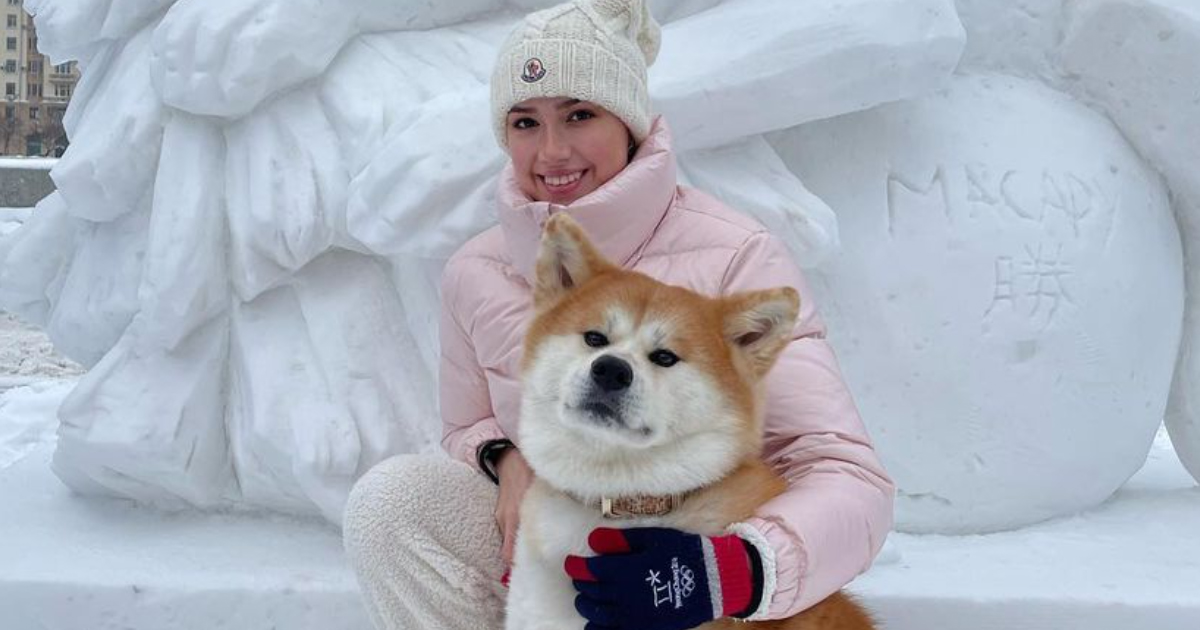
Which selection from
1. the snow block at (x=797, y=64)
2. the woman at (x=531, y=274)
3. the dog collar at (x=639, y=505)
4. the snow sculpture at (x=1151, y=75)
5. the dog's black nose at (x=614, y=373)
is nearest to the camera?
the dog's black nose at (x=614, y=373)

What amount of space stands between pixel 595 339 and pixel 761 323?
0.53 ft

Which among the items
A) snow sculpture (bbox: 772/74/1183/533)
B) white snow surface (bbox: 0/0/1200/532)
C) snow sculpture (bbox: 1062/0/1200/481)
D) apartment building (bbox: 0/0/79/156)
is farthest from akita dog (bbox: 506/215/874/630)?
apartment building (bbox: 0/0/79/156)

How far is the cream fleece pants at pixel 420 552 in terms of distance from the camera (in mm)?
1485

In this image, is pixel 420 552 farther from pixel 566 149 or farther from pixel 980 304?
pixel 980 304

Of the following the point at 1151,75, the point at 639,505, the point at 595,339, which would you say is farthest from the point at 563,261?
the point at 1151,75

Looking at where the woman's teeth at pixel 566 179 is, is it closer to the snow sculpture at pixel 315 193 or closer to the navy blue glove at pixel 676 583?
the snow sculpture at pixel 315 193

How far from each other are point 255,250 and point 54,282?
592mm

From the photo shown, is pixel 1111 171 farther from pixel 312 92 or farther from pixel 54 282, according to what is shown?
pixel 54 282

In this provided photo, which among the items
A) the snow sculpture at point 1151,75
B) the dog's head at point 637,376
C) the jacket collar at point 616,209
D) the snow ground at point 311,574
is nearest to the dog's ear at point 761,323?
the dog's head at point 637,376

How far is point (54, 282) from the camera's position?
2.31 m

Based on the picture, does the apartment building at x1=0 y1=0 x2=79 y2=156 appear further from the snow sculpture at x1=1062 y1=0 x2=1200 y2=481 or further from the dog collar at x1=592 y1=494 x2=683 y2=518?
the dog collar at x1=592 y1=494 x2=683 y2=518

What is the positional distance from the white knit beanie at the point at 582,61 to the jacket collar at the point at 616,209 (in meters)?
0.07

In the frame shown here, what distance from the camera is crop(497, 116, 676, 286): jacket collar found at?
143cm

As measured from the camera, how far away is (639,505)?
118 cm
